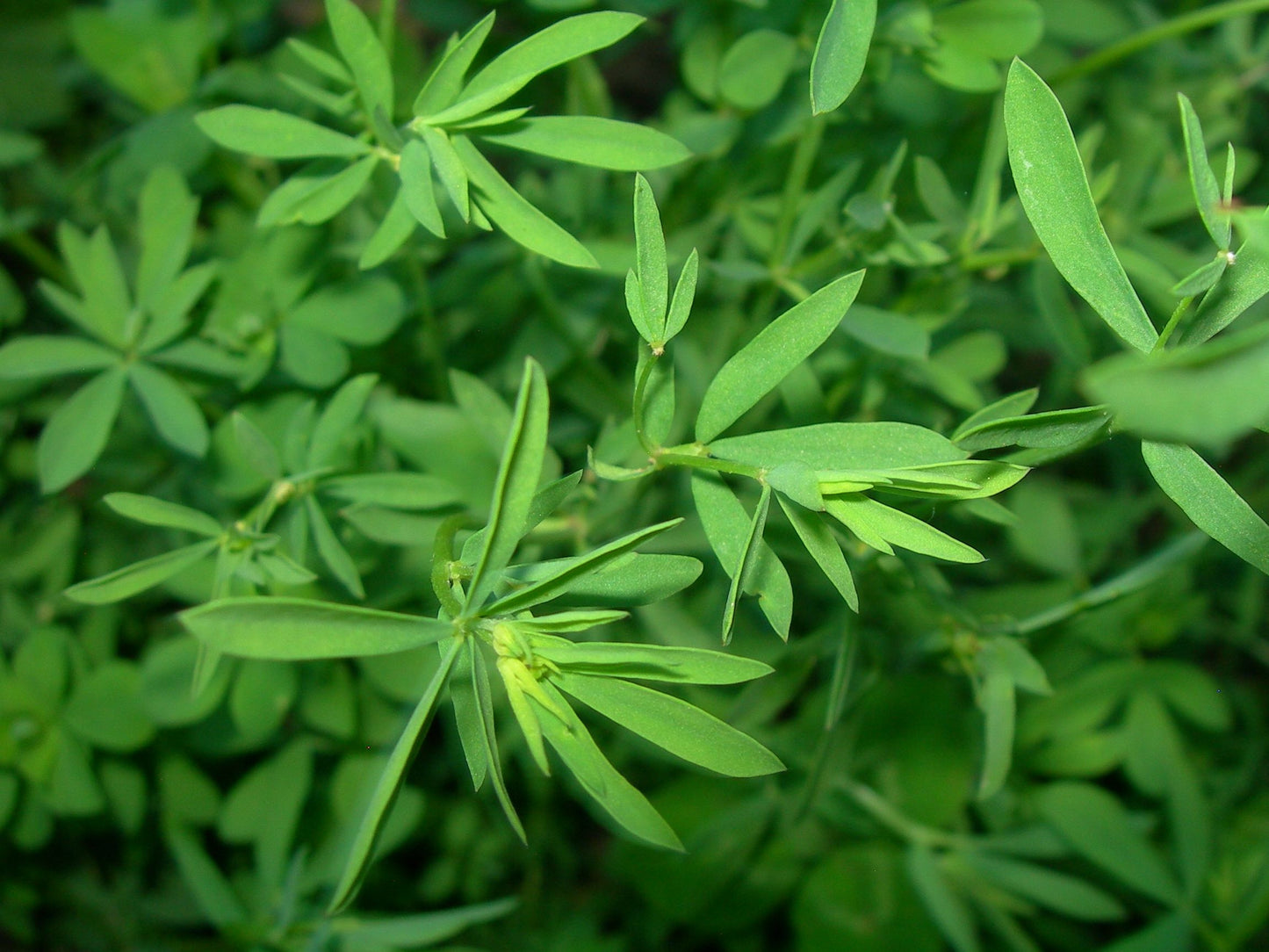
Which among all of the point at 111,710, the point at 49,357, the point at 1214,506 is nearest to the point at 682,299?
the point at 1214,506

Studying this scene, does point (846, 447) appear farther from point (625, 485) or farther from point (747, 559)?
point (625, 485)

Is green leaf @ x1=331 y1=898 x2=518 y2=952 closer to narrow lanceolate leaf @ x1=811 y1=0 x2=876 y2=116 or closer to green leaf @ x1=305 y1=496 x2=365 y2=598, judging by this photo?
green leaf @ x1=305 y1=496 x2=365 y2=598

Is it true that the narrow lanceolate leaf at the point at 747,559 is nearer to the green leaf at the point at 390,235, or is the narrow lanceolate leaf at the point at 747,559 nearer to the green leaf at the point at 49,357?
the green leaf at the point at 390,235

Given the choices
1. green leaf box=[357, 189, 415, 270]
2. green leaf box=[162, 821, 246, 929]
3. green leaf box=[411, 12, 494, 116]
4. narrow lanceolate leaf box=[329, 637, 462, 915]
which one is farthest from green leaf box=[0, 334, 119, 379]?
narrow lanceolate leaf box=[329, 637, 462, 915]

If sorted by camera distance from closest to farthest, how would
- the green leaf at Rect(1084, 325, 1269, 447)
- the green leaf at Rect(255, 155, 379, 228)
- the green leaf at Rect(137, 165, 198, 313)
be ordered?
the green leaf at Rect(1084, 325, 1269, 447) → the green leaf at Rect(255, 155, 379, 228) → the green leaf at Rect(137, 165, 198, 313)

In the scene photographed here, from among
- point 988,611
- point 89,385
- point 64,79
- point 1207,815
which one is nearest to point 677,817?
point 988,611

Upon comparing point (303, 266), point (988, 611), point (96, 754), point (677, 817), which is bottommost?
point (677, 817)

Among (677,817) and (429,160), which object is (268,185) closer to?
(429,160)

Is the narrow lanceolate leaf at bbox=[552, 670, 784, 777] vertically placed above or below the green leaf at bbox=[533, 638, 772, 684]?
below
